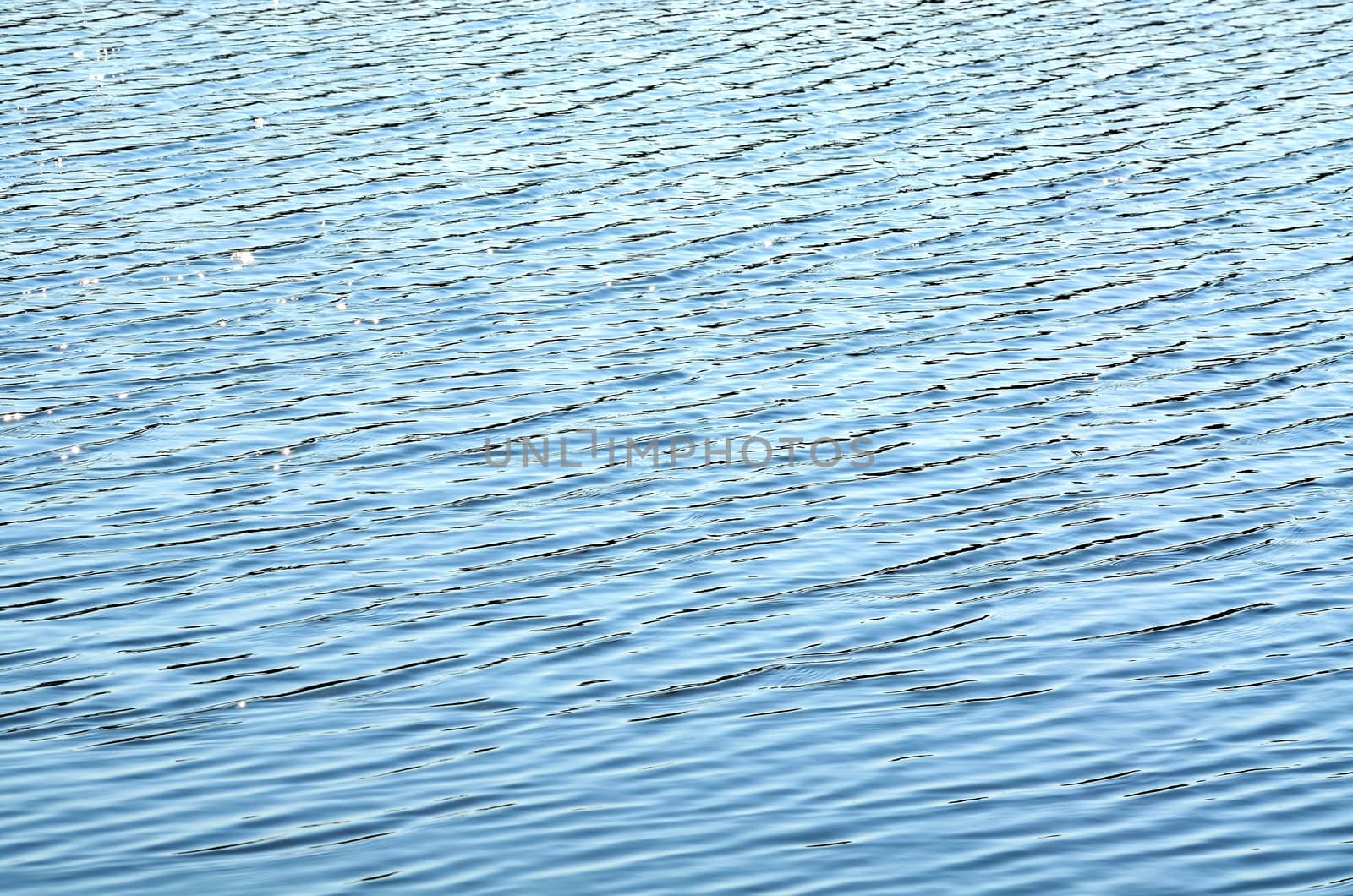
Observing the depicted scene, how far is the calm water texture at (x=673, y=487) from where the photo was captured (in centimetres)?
1474

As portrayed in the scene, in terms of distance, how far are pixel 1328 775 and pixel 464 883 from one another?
6.63 meters

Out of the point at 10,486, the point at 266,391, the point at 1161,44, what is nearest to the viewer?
the point at 10,486

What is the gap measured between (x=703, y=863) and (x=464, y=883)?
1665 millimetres

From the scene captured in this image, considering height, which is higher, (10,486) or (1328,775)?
(10,486)

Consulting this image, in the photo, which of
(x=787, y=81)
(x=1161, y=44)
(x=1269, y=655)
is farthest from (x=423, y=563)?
(x=1161, y=44)

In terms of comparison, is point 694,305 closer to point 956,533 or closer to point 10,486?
point 956,533

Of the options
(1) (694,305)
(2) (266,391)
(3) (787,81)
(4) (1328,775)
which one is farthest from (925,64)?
(4) (1328,775)

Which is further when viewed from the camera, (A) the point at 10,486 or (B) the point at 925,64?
(B) the point at 925,64

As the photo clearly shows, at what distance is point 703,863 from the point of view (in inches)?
554

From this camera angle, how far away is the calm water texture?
14742 mm

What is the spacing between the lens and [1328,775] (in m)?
15.4

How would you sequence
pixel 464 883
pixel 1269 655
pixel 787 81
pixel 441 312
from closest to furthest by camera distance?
pixel 464 883 < pixel 1269 655 < pixel 441 312 < pixel 787 81

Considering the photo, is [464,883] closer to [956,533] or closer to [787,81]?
[956,533]

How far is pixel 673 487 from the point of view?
2147 centimetres
